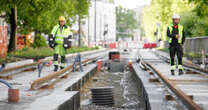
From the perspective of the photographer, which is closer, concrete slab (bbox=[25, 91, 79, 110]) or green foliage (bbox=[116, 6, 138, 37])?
concrete slab (bbox=[25, 91, 79, 110])

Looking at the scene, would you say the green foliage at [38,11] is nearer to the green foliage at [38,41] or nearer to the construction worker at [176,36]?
the green foliage at [38,41]

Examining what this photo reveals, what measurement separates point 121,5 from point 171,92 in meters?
184

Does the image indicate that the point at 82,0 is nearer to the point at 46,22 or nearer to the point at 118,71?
the point at 46,22

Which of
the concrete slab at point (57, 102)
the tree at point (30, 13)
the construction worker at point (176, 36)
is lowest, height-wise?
the concrete slab at point (57, 102)

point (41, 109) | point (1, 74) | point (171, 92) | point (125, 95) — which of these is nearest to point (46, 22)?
point (1, 74)

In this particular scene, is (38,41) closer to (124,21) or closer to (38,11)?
(38,11)

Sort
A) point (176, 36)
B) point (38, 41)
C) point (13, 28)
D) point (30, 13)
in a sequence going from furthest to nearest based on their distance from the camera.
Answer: point (38, 41) → point (30, 13) → point (13, 28) → point (176, 36)

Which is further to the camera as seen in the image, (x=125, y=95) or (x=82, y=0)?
(x=82, y=0)

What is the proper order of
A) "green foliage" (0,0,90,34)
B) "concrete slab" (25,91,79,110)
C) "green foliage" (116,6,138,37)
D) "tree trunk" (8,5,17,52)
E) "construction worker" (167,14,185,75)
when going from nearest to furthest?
"concrete slab" (25,91,79,110) → "construction worker" (167,14,185,75) → "green foliage" (0,0,90,34) → "tree trunk" (8,5,17,52) → "green foliage" (116,6,138,37)

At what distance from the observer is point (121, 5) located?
632 feet

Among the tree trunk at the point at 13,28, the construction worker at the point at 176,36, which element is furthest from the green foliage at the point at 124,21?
the construction worker at the point at 176,36

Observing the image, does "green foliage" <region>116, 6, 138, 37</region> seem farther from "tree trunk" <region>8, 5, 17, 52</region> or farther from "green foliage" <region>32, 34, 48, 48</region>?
"tree trunk" <region>8, 5, 17, 52</region>

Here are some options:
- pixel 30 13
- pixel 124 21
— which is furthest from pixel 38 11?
pixel 124 21

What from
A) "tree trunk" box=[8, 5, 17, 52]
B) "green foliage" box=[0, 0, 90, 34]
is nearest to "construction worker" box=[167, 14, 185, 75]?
"green foliage" box=[0, 0, 90, 34]
